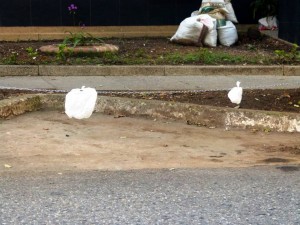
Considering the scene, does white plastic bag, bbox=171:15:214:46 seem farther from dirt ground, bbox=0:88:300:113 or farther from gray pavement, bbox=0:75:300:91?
dirt ground, bbox=0:88:300:113

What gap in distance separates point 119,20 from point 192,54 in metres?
2.76

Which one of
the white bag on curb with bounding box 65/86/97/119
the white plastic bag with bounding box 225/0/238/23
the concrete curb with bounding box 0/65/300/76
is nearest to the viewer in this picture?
the white bag on curb with bounding box 65/86/97/119

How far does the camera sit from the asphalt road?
13.7 feet

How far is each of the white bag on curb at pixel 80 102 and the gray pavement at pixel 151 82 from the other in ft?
5.97

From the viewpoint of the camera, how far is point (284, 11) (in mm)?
12609

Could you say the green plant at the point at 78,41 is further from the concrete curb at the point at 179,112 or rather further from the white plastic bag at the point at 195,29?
the concrete curb at the point at 179,112

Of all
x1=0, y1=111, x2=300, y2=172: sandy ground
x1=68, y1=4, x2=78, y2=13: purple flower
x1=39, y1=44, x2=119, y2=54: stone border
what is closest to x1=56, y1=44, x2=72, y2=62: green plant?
x1=39, y1=44, x2=119, y2=54: stone border

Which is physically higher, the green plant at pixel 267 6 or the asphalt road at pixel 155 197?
the green plant at pixel 267 6

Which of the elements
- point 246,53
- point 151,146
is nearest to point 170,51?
point 246,53

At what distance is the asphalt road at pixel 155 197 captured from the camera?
164 inches

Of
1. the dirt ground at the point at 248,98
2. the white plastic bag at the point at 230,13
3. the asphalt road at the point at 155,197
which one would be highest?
the white plastic bag at the point at 230,13

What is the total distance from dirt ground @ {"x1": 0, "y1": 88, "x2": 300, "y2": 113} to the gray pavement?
752 millimetres

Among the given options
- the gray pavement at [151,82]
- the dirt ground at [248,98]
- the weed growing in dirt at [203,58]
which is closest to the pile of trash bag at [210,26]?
the weed growing in dirt at [203,58]

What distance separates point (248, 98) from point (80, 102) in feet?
7.54
